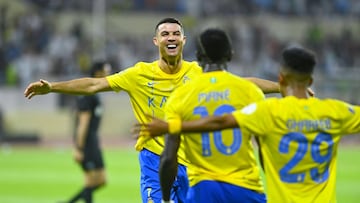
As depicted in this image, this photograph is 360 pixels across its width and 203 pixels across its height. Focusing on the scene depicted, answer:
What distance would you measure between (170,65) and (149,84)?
0.27 meters

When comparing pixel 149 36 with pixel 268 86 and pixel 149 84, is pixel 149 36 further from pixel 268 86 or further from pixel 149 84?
pixel 268 86

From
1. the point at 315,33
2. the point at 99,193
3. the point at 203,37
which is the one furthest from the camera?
the point at 315,33

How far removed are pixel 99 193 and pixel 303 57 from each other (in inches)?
488

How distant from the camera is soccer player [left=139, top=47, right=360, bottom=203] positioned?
21.5ft

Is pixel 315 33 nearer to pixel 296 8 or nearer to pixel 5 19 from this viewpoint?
pixel 296 8

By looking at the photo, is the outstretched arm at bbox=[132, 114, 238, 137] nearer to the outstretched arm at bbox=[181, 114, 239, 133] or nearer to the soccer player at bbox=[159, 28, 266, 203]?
the outstretched arm at bbox=[181, 114, 239, 133]

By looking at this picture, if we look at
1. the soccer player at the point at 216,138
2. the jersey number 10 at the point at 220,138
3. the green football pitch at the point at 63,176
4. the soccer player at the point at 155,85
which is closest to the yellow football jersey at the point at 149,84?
the soccer player at the point at 155,85

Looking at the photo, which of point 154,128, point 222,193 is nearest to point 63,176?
point 222,193

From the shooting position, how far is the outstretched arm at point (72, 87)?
28.3ft

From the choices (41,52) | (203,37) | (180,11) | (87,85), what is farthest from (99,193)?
(180,11)

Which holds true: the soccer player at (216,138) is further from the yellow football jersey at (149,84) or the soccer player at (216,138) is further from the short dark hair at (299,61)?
the yellow football jersey at (149,84)

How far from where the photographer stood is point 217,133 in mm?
7031

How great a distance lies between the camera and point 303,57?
6.71 meters

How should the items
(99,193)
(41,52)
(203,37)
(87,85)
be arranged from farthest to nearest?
(41,52) → (99,193) → (87,85) → (203,37)
